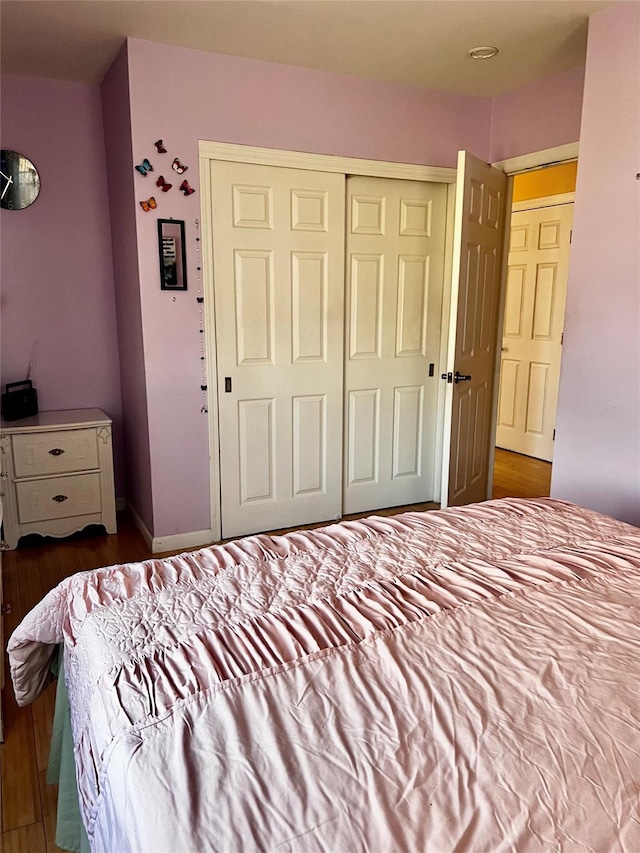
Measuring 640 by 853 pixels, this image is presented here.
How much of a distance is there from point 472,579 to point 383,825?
0.73m

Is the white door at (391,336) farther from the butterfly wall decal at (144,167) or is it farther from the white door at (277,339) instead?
the butterfly wall decal at (144,167)

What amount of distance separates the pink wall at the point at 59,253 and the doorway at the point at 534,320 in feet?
10.2

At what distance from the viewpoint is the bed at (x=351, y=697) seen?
0.85 meters

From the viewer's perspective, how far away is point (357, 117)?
3.32 metres

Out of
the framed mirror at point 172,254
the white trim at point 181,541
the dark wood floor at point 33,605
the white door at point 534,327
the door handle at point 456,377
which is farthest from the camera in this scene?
the white door at point 534,327

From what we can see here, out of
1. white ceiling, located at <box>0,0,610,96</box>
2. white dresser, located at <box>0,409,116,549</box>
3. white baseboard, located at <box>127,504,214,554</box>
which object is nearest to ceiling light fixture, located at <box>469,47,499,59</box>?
white ceiling, located at <box>0,0,610,96</box>

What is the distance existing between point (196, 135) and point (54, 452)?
1797 mm

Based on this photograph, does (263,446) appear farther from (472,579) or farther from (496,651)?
(496,651)

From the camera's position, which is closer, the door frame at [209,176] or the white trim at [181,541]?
the door frame at [209,176]

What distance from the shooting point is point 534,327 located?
530cm

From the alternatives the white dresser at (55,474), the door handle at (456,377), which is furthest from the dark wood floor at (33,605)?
the door handle at (456,377)

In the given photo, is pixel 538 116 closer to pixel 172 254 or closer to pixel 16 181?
pixel 172 254

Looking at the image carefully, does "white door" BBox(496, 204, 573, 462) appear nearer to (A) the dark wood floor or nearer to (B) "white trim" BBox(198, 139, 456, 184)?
(A) the dark wood floor

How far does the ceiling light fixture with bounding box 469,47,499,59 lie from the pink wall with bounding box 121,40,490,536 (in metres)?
0.51
